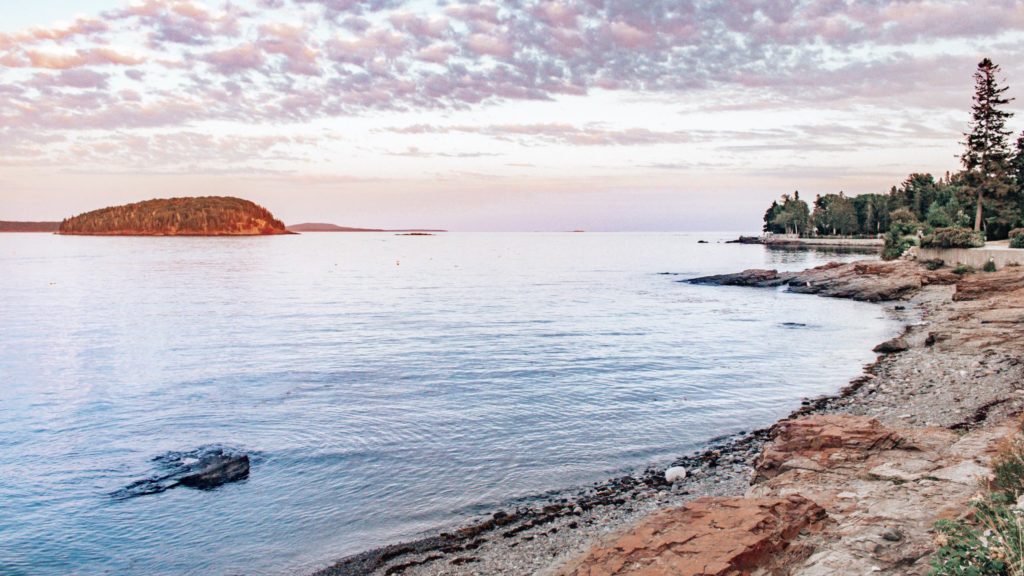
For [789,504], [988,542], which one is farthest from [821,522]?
[988,542]

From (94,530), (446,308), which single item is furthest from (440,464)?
(446,308)

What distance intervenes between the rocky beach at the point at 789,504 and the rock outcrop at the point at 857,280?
34.5m

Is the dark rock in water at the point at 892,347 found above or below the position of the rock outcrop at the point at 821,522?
below

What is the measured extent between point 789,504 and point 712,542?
1.59 m

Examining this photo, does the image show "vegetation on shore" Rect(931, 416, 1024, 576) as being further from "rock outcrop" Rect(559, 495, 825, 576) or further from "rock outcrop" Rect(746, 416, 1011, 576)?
"rock outcrop" Rect(559, 495, 825, 576)

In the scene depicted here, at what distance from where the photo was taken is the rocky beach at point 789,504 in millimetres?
7250

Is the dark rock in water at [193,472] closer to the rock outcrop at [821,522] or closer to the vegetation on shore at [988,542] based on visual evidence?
the rock outcrop at [821,522]

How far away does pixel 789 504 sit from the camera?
328 inches

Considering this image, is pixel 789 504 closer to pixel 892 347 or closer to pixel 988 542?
pixel 988 542

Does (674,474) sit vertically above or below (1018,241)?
below

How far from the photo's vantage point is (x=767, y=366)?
1054 inches

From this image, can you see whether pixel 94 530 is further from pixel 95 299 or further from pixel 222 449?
pixel 95 299

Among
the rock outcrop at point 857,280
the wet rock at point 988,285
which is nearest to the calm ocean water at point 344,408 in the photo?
the wet rock at point 988,285

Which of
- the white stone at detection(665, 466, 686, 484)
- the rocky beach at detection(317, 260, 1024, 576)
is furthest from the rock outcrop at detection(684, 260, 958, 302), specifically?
the white stone at detection(665, 466, 686, 484)
